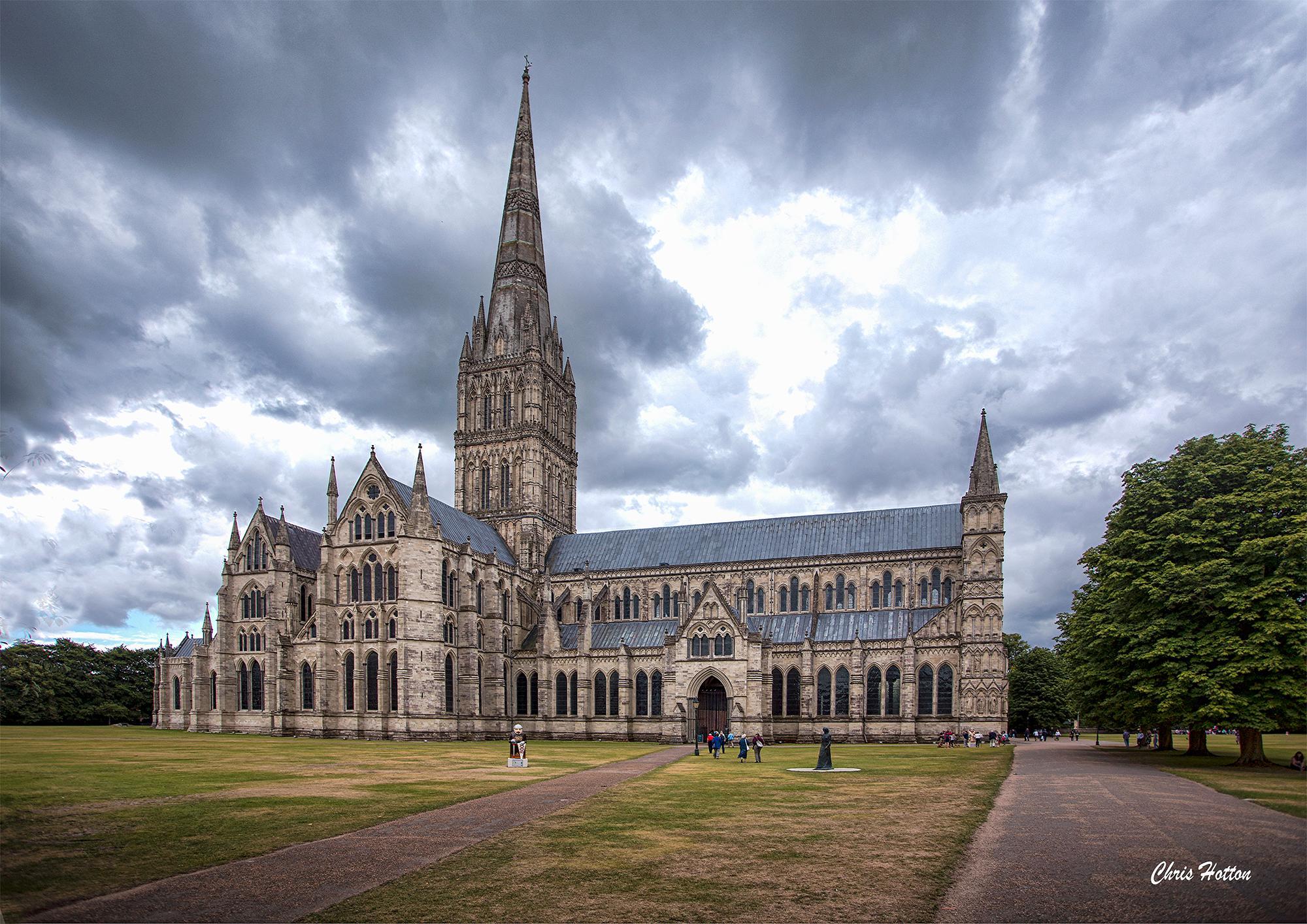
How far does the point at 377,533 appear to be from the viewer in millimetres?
67312

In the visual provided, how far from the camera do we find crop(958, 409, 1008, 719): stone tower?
60.1m

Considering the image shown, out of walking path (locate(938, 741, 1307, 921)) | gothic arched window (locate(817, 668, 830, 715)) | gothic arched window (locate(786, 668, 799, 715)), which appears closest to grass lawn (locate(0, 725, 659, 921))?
walking path (locate(938, 741, 1307, 921))

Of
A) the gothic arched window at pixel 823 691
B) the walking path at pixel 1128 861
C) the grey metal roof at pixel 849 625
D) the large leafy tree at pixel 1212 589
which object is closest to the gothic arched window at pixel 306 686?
the grey metal roof at pixel 849 625

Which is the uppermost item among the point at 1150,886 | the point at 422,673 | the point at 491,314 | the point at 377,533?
the point at 491,314

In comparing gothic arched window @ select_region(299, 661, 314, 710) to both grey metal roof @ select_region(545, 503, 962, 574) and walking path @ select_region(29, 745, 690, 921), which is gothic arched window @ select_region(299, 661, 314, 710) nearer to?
grey metal roof @ select_region(545, 503, 962, 574)

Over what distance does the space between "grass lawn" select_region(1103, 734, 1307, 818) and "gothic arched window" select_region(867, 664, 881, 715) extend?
50.6ft

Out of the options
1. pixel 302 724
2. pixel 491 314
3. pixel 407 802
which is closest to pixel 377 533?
pixel 302 724

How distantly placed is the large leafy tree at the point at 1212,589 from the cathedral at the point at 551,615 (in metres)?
23.0

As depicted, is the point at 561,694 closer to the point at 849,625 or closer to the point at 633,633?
the point at 633,633

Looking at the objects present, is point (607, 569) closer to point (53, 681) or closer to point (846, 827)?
point (53, 681)

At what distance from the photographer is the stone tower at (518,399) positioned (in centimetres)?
8150

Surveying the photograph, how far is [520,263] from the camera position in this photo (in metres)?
85.1

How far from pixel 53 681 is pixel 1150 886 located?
92378 millimetres

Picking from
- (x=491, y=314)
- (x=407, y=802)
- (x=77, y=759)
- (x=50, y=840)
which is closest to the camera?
(x=50, y=840)
